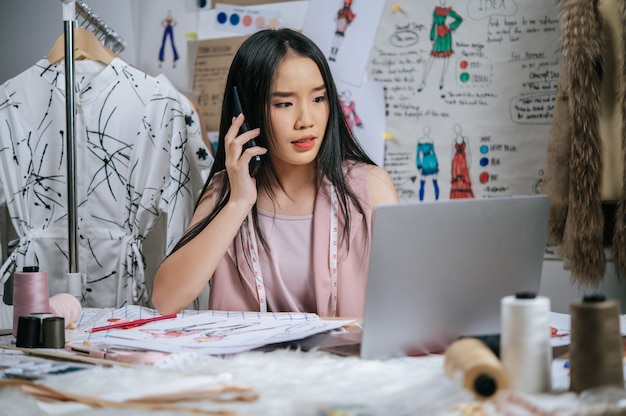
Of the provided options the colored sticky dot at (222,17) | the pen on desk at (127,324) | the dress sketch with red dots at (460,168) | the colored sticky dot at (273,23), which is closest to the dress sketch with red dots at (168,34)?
the colored sticky dot at (222,17)

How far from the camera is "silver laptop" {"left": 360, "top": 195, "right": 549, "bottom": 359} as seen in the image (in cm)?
92

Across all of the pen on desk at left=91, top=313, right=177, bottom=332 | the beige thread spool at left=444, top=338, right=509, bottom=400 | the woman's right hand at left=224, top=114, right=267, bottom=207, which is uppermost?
the woman's right hand at left=224, top=114, right=267, bottom=207

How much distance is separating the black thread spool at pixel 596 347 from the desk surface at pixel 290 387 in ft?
0.09

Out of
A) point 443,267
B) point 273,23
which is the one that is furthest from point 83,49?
point 443,267

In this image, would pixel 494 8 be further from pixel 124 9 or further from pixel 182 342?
pixel 182 342

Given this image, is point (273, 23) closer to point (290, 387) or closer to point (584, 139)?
point (584, 139)

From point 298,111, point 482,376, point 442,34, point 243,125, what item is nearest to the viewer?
point 482,376

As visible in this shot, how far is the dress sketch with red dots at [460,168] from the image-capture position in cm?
238

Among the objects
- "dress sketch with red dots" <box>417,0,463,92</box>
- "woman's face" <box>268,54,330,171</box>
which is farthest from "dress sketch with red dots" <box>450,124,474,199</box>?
"woman's face" <box>268,54,330,171</box>

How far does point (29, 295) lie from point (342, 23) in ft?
5.19

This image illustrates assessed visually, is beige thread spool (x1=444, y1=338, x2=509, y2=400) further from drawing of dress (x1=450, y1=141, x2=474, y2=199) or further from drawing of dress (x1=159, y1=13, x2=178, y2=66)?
drawing of dress (x1=159, y1=13, x2=178, y2=66)

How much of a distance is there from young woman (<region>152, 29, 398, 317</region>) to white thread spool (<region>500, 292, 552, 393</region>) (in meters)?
0.80

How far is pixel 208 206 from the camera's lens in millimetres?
1721

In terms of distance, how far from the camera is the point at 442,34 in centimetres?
238
